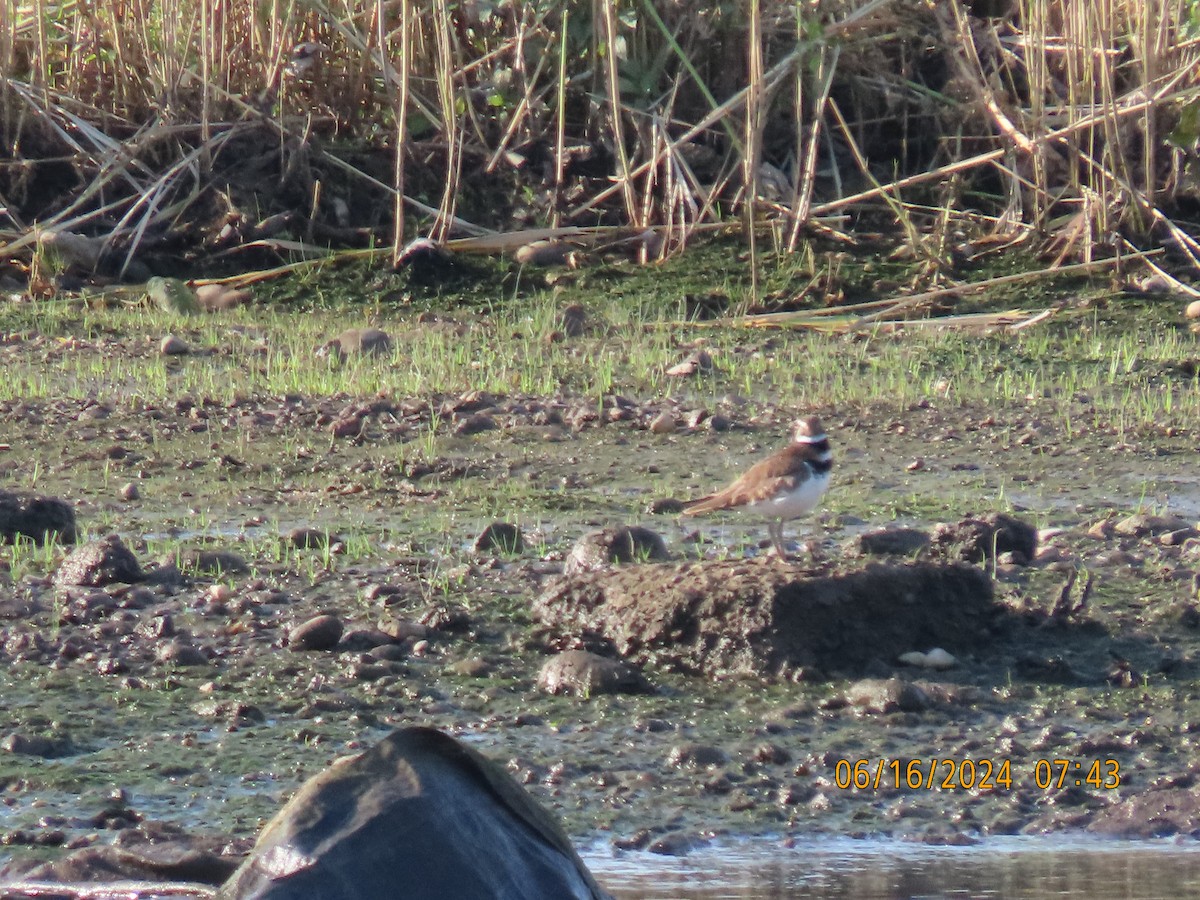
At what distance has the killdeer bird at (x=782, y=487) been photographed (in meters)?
5.29

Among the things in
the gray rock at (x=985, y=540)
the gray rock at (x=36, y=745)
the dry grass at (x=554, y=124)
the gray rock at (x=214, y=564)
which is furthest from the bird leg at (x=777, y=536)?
the dry grass at (x=554, y=124)

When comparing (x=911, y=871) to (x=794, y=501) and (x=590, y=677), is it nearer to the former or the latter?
(x=590, y=677)

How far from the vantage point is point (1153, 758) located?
432 centimetres

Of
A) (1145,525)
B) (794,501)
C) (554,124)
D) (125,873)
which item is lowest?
(125,873)

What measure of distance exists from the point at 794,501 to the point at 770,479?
3.7 inches

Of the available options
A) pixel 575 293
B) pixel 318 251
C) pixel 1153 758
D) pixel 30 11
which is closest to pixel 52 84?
pixel 30 11

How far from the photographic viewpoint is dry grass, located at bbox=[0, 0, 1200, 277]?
10422 mm

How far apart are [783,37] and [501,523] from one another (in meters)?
5.97

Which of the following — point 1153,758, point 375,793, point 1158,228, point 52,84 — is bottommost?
point 1153,758

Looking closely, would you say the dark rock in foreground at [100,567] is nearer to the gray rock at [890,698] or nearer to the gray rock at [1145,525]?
the gray rock at [890,698]

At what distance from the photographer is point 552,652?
4.96 metres

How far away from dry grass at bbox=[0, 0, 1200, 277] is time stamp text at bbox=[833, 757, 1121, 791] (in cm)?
626

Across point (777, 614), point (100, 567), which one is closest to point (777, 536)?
point (777, 614)

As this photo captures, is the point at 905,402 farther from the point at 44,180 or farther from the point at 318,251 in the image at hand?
the point at 44,180
